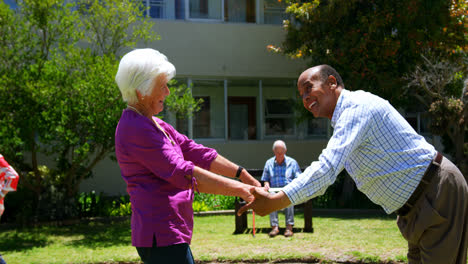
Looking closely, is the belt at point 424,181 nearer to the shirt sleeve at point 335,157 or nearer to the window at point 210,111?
the shirt sleeve at point 335,157

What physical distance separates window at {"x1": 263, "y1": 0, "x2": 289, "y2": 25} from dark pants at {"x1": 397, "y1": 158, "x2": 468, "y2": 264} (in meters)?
12.9

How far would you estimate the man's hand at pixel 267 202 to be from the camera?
3.27 m

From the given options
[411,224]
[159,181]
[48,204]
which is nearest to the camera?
[159,181]

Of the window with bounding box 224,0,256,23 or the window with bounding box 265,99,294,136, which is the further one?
the window with bounding box 265,99,294,136

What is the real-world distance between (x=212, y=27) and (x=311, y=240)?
8276mm

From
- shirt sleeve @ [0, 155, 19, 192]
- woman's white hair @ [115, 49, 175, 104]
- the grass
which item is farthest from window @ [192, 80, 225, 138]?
woman's white hair @ [115, 49, 175, 104]

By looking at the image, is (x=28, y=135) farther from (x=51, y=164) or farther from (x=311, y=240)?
(x=311, y=240)

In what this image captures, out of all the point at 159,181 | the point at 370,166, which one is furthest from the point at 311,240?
the point at 159,181

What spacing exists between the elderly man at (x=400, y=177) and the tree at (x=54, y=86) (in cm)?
721

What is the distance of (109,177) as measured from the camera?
13766 mm

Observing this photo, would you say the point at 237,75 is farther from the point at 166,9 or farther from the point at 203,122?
the point at 166,9

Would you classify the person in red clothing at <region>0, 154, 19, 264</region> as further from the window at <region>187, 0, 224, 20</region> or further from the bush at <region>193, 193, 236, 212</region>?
the window at <region>187, 0, 224, 20</region>

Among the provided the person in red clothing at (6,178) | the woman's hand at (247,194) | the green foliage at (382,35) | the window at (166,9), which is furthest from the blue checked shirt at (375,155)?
the window at (166,9)

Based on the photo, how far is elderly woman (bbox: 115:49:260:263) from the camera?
283 cm
